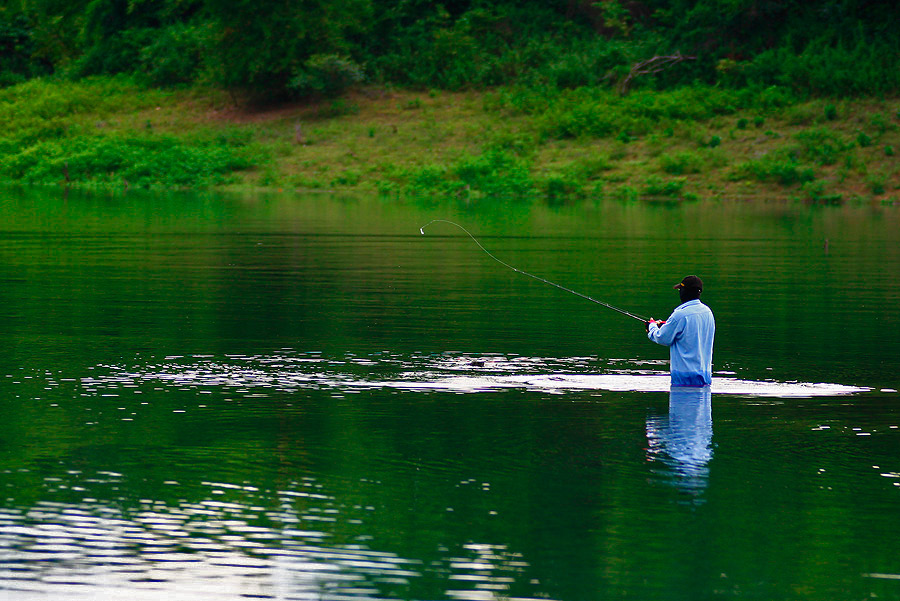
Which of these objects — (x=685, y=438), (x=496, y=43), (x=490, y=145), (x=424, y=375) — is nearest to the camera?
(x=685, y=438)

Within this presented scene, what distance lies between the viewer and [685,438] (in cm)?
1070

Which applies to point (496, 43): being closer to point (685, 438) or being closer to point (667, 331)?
point (667, 331)

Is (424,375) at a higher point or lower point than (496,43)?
lower

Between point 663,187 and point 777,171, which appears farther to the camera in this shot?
point 663,187

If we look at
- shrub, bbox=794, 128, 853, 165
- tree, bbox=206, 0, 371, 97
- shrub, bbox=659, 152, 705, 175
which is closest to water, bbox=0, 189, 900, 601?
shrub, bbox=794, 128, 853, 165

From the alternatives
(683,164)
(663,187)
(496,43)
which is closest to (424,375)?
(663,187)

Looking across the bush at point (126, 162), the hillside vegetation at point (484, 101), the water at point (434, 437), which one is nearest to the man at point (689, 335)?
the water at point (434, 437)

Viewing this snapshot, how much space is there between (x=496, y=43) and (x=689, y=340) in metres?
48.2

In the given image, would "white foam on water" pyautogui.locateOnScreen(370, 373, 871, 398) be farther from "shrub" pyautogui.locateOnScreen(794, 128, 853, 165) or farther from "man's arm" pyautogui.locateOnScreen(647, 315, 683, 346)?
"shrub" pyautogui.locateOnScreen(794, 128, 853, 165)

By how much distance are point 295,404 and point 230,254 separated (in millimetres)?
14178

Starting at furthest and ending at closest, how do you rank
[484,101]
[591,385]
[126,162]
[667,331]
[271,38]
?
[271,38], [484,101], [126,162], [591,385], [667,331]

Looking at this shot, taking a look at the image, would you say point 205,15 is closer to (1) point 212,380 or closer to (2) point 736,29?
(2) point 736,29

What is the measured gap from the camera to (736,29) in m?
54.5

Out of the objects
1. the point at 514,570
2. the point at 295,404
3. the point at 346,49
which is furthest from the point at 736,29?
the point at 514,570
